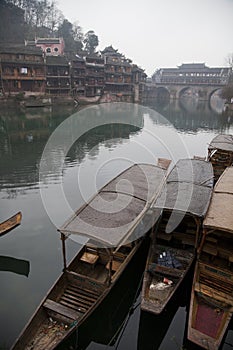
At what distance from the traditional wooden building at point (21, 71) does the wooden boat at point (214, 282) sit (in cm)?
5223

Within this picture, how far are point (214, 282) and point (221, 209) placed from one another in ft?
9.29

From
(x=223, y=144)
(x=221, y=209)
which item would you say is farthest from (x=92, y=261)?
(x=223, y=144)

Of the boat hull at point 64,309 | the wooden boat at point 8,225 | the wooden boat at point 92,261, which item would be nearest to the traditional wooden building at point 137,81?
the wooden boat at point 8,225

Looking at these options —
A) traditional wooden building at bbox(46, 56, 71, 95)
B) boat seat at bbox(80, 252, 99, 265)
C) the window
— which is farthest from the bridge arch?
boat seat at bbox(80, 252, 99, 265)

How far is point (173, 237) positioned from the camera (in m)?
12.2

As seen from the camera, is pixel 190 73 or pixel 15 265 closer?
pixel 15 265

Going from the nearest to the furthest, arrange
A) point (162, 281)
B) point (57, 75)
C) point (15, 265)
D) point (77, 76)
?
point (162, 281) → point (15, 265) → point (57, 75) → point (77, 76)

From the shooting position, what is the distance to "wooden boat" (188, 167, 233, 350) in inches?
300

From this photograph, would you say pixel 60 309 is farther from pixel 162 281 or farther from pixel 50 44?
pixel 50 44

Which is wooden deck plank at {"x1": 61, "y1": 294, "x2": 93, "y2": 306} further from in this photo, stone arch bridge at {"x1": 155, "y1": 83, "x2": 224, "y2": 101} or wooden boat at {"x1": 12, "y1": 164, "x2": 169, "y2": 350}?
stone arch bridge at {"x1": 155, "y1": 83, "x2": 224, "y2": 101}

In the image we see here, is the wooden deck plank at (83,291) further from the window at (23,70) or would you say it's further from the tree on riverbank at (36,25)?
the tree on riverbank at (36,25)

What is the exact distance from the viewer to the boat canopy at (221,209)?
9102mm

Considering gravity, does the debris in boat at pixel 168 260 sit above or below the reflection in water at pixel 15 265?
above

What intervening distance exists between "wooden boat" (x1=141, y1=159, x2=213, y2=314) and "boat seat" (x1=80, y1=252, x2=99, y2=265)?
2115mm
